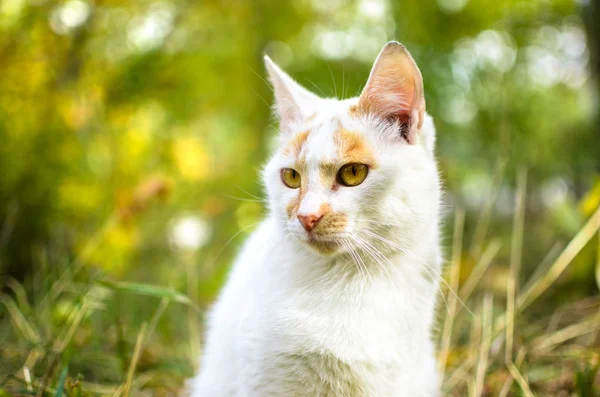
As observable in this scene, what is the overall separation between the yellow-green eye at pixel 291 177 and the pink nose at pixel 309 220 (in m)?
0.13

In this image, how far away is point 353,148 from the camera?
106 centimetres

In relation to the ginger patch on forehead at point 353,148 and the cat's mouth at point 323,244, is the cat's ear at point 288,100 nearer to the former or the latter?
the ginger patch on forehead at point 353,148

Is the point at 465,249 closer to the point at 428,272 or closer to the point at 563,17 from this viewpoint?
the point at 563,17

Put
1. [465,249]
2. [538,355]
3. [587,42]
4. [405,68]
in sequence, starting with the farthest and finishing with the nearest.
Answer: [465,249], [587,42], [538,355], [405,68]

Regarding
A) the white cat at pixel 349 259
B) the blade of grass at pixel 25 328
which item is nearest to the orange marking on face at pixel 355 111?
the white cat at pixel 349 259

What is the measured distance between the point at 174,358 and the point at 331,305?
933mm

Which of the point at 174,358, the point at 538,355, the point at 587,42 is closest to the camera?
the point at 538,355

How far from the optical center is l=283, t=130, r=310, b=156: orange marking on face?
113cm

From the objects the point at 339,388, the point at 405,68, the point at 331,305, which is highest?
the point at 405,68

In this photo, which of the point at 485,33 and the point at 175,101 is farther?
the point at 175,101

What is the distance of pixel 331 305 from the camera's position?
1.09 m

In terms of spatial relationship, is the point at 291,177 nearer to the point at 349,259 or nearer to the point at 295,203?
the point at 295,203

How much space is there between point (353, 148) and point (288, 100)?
0.87 ft

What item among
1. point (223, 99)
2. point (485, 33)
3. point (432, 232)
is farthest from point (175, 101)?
point (432, 232)
